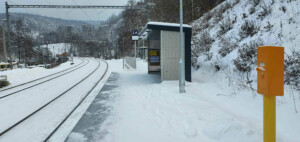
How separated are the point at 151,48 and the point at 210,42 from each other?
500cm

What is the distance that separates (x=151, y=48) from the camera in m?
17.1

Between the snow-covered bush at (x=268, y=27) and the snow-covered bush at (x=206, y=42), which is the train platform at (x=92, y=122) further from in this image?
the snow-covered bush at (x=206, y=42)

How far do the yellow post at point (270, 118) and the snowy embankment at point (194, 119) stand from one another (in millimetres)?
1094

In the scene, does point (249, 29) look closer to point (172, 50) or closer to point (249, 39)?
point (249, 39)

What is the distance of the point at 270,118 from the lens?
288cm

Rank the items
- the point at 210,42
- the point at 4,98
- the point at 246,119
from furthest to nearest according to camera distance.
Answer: the point at 210,42 → the point at 4,98 → the point at 246,119

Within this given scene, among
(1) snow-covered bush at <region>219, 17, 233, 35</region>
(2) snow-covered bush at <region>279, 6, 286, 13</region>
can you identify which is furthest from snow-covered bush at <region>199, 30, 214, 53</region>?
(2) snow-covered bush at <region>279, 6, 286, 13</region>

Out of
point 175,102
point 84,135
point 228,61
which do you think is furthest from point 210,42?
point 84,135

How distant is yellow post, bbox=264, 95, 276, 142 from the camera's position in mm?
2840

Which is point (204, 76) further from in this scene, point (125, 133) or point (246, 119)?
point (125, 133)

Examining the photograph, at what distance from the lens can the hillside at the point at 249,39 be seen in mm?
7492

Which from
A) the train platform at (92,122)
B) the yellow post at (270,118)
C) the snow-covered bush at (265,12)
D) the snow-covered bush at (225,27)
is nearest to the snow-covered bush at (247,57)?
the snow-covered bush at (265,12)

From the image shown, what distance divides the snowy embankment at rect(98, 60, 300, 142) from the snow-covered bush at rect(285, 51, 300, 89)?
2.92 feet

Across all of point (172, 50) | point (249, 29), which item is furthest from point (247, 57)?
point (172, 50)
